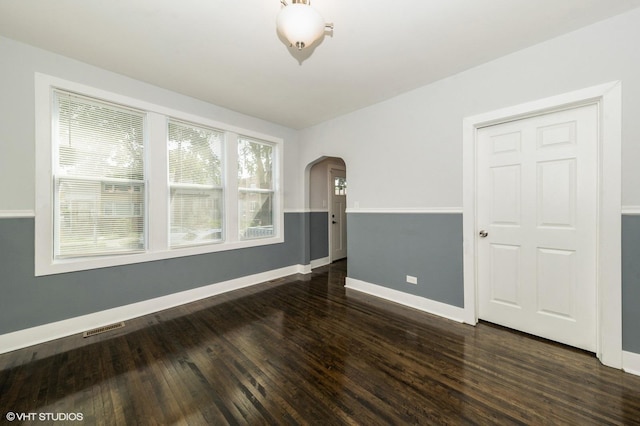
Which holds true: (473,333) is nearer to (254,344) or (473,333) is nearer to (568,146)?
(568,146)

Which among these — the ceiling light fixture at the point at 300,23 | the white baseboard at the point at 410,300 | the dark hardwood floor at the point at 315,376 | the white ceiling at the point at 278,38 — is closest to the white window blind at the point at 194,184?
the white ceiling at the point at 278,38

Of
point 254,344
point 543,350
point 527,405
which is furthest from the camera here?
point 254,344

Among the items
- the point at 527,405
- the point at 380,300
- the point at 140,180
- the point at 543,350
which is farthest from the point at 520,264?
the point at 140,180

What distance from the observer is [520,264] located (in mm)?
2391

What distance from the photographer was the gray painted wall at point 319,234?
484 centimetres

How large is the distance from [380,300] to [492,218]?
167cm

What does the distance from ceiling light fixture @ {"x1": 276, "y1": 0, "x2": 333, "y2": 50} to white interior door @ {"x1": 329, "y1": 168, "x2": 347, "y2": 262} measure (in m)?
3.71

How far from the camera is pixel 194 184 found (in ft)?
10.8

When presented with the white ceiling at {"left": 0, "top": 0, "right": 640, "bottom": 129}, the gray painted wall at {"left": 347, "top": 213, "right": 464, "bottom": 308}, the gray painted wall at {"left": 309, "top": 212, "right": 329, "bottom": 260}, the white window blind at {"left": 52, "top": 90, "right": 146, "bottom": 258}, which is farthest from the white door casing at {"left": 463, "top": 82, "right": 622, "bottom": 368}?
the white window blind at {"left": 52, "top": 90, "right": 146, "bottom": 258}

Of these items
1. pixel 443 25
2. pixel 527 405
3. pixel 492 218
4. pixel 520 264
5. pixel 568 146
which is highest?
pixel 443 25

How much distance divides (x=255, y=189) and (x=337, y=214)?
2.08 meters

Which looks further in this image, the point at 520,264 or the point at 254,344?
the point at 520,264

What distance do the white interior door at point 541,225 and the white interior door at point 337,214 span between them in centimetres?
304

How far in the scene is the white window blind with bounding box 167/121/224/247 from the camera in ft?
Answer: 10.3
